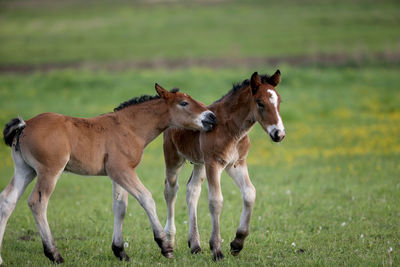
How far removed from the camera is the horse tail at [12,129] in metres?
6.91

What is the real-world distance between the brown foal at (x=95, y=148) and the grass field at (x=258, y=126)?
71cm

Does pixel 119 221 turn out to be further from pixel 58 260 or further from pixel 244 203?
pixel 244 203

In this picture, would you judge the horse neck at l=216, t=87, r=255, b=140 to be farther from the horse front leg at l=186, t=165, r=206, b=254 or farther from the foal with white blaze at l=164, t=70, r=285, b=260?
the horse front leg at l=186, t=165, r=206, b=254

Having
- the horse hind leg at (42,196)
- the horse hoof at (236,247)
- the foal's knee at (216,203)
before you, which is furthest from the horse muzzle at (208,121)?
the horse hind leg at (42,196)

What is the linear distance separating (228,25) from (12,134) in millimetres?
48716

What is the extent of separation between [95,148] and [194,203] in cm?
183

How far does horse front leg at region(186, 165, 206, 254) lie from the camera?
7848 millimetres

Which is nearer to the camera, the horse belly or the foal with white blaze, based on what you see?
the horse belly

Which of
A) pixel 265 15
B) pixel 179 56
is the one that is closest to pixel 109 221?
Result: pixel 179 56

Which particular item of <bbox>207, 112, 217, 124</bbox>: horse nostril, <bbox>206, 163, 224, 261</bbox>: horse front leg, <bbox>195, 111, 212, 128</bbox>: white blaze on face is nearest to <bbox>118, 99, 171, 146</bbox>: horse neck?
<bbox>195, 111, 212, 128</bbox>: white blaze on face

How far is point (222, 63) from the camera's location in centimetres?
3800

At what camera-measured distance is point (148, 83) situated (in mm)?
28281

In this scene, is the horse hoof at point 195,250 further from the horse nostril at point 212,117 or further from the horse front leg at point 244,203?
the horse nostril at point 212,117

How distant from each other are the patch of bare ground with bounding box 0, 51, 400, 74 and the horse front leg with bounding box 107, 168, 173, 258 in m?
29.2
